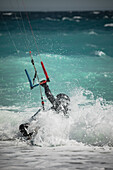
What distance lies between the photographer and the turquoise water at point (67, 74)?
292 cm

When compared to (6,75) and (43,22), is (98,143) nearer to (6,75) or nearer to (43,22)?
(6,75)

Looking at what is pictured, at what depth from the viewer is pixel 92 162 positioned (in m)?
1.89

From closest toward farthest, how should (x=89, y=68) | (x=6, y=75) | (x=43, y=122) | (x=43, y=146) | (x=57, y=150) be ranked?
(x=57, y=150), (x=43, y=146), (x=43, y=122), (x=6, y=75), (x=89, y=68)

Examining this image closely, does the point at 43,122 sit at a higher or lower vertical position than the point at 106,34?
lower

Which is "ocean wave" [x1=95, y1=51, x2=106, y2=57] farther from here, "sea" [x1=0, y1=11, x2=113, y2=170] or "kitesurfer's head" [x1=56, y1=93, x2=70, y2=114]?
"kitesurfer's head" [x1=56, y1=93, x2=70, y2=114]

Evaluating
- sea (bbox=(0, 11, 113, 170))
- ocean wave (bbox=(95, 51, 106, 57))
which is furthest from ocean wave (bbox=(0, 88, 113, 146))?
ocean wave (bbox=(95, 51, 106, 57))

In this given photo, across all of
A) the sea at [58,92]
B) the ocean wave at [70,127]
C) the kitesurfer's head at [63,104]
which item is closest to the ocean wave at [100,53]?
the sea at [58,92]

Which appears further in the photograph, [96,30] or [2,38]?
[96,30]

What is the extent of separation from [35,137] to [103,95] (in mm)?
2291

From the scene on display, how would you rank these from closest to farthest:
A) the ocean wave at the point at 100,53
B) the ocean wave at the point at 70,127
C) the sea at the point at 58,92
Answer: the sea at the point at 58,92
the ocean wave at the point at 70,127
the ocean wave at the point at 100,53

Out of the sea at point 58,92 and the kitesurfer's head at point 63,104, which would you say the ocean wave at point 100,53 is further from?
the kitesurfer's head at point 63,104

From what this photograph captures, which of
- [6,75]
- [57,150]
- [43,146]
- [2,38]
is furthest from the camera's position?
[2,38]

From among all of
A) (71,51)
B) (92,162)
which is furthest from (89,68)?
(92,162)

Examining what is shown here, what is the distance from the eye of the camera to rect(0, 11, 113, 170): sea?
2098 mm
